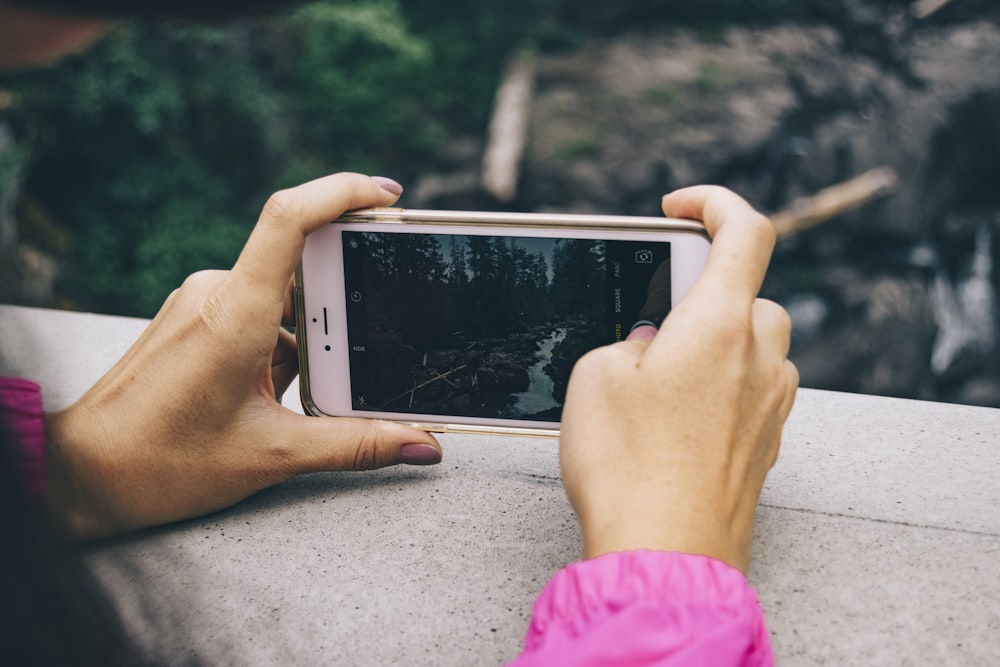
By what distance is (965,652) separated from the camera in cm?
70

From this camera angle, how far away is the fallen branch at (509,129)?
21.0 feet

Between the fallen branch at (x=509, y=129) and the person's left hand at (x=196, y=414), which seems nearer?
the person's left hand at (x=196, y=414)

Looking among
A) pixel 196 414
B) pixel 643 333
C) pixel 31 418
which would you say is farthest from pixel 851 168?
pixel 31 418

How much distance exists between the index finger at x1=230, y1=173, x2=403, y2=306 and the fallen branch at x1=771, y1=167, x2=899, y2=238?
5682mm

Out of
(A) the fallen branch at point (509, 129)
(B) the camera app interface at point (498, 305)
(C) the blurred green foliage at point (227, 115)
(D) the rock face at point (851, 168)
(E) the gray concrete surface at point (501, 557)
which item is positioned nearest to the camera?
(E) the gray concrete surface at point (501, 557)

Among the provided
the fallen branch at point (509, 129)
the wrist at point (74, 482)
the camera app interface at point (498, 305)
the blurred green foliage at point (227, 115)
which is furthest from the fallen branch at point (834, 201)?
the wrist at point (74, 482)

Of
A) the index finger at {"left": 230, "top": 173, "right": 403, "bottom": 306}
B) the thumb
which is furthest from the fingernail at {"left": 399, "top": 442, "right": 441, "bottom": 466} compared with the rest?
the index finger at {"left": 230, "top": 173, "right": 403, "bottom": 306}

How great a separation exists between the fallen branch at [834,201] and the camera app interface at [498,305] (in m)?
5.58

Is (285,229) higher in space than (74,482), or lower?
higher

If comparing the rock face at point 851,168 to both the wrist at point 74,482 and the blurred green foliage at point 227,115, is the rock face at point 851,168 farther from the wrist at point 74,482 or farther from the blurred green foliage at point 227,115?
the wrist at point 74,482

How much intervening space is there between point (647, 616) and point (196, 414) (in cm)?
54

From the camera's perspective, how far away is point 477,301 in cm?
99

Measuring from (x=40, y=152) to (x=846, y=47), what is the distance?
6054 mm

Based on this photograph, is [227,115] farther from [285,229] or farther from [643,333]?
[643,333]
